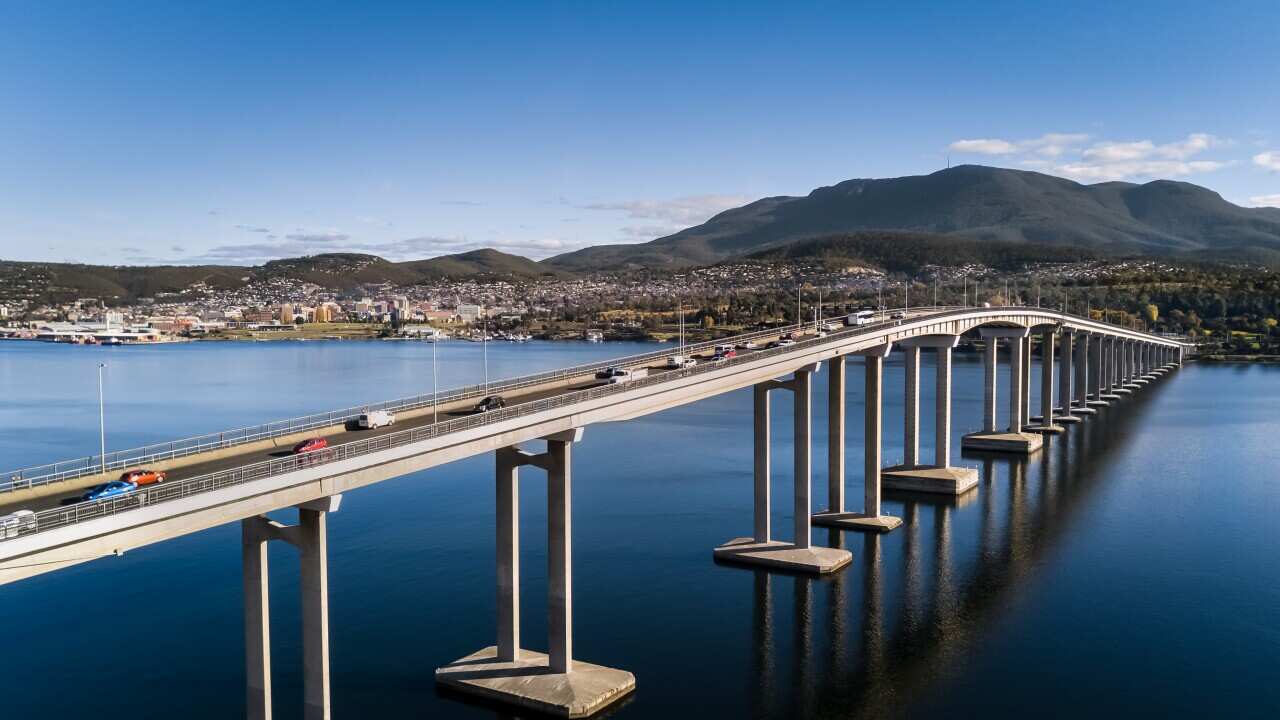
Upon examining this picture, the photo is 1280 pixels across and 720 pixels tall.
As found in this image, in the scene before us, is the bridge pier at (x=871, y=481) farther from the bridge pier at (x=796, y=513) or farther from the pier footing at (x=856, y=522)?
the bridge pier at (x=796, y=513)

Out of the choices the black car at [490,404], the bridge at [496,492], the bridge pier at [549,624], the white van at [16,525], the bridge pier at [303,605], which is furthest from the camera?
the black car at [490,404]

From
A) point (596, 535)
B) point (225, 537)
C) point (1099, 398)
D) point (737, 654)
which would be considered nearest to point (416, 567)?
point (596, 535)

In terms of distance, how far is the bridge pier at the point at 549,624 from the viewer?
82.1ft

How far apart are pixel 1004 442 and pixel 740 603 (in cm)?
4240

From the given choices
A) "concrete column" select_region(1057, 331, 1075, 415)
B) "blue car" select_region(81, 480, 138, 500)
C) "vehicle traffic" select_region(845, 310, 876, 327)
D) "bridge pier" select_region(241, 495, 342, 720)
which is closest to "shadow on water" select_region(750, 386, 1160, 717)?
"vehicle traffic" select_region(845, 310, 876, 327)

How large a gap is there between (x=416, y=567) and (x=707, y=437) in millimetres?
39865

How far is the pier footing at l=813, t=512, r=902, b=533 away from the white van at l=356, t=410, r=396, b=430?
24267 mm

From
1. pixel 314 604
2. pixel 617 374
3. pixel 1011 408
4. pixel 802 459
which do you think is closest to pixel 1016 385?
pixel 1011 408

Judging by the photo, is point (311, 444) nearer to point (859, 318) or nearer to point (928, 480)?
point (859, 318)

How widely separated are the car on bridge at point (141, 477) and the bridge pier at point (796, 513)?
21.9 meters

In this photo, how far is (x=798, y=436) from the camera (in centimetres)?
3844

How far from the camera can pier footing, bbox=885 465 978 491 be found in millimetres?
53781

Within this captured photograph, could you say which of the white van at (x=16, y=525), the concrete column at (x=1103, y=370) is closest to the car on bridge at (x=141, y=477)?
the white van at (x=16, y=525)

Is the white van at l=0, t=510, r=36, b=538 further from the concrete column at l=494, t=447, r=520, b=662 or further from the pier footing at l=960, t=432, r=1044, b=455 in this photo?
the pier footing at l=960, t=432, r=1044, b=455
